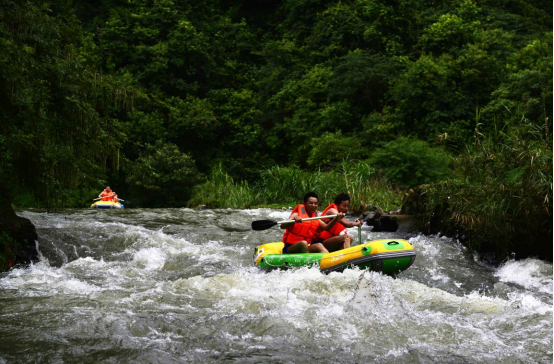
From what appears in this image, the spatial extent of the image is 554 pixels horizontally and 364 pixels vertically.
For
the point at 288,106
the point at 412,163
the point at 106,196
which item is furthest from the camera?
the point at 288,106

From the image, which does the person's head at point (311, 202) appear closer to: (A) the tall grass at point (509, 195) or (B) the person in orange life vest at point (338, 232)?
(B) the person in orange life vest at point (338, 232)

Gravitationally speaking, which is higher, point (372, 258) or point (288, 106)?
point (288, 106)

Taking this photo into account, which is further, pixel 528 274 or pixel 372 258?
pixel 528 274

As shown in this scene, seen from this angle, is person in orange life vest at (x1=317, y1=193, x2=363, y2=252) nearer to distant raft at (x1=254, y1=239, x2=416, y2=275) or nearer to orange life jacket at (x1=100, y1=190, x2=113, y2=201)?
distant raft at (x1=254, y1=239, x2=416, y2=275)

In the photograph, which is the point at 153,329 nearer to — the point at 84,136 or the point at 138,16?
the point at 84,136

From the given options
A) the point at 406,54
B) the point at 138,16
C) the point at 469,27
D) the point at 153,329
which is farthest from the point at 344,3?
the point at 153,329

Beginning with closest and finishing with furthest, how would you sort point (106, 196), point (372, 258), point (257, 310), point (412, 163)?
1. point (257, 310)
2. point (372, 258)
3. point (412, 163)
4. point (106, 196)

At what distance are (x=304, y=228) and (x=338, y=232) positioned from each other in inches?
17.9

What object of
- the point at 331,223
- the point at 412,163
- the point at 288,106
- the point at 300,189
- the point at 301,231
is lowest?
the point at 300,189

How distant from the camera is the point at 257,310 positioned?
18.0 feet

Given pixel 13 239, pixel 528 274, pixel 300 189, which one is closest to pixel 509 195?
pixel 528 274

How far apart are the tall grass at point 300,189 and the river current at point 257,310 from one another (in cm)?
600

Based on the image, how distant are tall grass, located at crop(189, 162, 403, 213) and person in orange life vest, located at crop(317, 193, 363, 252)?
20.8ft

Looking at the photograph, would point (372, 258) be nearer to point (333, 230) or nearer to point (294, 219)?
point (333, 230)
